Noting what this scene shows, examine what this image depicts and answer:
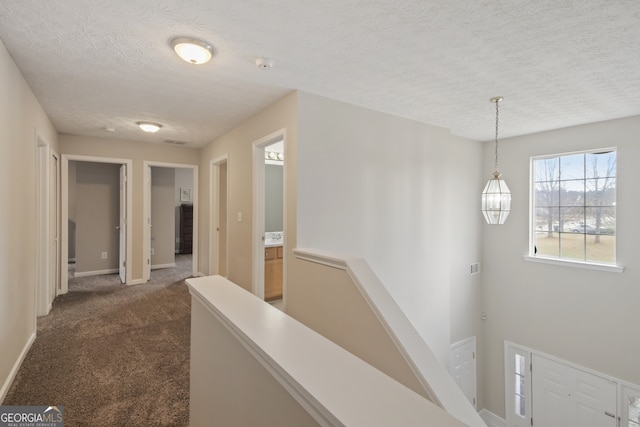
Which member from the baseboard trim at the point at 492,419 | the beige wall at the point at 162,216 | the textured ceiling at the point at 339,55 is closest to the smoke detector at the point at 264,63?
the textured ceiling at the point at 339,55

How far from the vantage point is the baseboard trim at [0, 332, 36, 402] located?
2040 millimetres

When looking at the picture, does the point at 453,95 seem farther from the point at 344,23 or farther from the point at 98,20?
the point at 98,20

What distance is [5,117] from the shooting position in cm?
208

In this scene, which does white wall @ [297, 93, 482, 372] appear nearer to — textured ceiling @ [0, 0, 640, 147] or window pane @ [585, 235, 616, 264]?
textured ceiling @ [0, 0, 640, 147]

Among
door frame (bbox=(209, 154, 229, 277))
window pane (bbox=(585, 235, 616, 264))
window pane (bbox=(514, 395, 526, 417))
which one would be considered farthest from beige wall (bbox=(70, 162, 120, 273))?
window pane (bbox=(585, 235, 616, 264))

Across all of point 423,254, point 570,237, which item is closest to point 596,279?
point 570,237

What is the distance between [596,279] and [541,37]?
338cm

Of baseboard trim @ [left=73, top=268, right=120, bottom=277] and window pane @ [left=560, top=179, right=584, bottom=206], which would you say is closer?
window pane @ [left=560, top=179, right=584, bottom=206]

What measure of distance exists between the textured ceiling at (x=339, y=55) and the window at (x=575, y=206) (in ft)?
2.80

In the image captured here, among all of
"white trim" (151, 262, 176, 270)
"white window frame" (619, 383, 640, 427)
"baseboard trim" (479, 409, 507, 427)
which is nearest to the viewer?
"white window frame" (619, 383, 640, 427)

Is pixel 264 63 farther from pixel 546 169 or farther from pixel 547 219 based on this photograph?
pixel 547 219

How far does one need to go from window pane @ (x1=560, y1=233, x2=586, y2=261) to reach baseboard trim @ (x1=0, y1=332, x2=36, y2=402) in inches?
234

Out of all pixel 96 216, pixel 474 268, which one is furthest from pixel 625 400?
pixel 96 216

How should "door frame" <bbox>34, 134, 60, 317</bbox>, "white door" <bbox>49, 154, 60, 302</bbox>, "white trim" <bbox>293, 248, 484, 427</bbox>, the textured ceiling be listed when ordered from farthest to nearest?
1. "white door" <bbox>49, 154, 60, 302</bbox>
2. "door frame" <bbox>34, 134, 60, 317</bbox>
3. the textured ceiling
4. "white trim" <bbox>293, 248, 484, 427</bbox>
